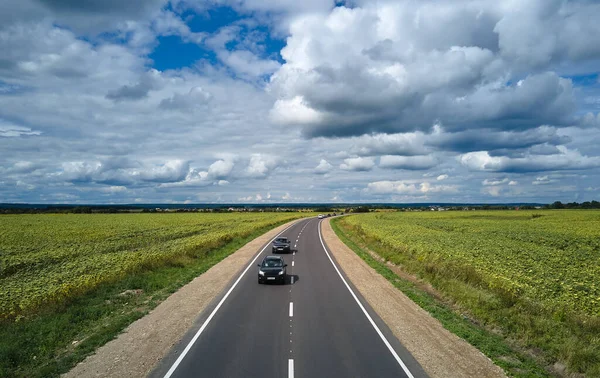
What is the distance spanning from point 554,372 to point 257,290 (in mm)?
12825

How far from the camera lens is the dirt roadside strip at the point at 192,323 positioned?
9.49m

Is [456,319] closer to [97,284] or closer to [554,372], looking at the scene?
[554,372]

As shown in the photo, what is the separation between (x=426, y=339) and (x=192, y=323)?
8.36 m

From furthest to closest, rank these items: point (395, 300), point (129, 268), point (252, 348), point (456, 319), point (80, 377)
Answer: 1. point (129, 268)
2. point (395, 300)
3. point (456, 319)
4. point (252, 348)
5. point (80, 377)

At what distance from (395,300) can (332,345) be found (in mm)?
6930

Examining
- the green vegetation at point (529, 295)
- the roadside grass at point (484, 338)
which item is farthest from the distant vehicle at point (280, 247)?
the roadside grass at point (484, 338)

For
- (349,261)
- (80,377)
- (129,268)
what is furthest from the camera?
(349,261)

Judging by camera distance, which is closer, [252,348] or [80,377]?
[80,377]

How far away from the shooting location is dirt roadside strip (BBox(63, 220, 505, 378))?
31.1ft

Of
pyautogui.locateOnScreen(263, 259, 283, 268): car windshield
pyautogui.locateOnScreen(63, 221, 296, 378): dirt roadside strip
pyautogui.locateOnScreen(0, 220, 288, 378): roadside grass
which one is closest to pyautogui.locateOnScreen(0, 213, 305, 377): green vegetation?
pyautogui.locateOnScreen(0, 220, 288, 378): roadside grass

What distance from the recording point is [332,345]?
10953mm

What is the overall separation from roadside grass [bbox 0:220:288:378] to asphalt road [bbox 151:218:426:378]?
2927mm

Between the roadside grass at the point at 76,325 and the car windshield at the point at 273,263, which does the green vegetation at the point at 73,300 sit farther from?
the car windshield at the point at 273,263

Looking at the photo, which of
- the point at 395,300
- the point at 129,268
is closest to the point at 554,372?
the point at 395,300
